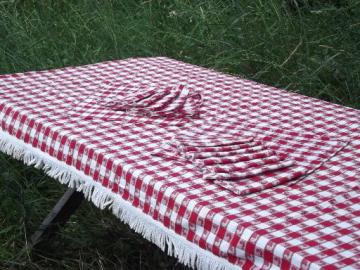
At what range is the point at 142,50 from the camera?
4996 millimetres

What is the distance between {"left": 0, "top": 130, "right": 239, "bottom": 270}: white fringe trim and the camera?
2.00m

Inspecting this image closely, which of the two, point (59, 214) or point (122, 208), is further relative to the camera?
point (59, 214)

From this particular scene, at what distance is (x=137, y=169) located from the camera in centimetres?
222

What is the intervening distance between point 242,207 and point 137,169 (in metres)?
0.39

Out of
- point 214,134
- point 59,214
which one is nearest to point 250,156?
point 214,134

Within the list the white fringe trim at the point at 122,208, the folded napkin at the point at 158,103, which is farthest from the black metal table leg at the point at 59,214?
the folded napkin at the point at 158,103

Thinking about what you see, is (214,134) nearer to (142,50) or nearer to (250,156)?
Answer: (250,156)

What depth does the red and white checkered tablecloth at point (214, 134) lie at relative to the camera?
6.11ft

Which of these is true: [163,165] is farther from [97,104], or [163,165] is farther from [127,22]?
[127,22]

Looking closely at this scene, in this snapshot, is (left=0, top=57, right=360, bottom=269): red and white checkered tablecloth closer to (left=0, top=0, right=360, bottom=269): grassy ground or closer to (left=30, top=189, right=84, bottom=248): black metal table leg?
(left=30, top=189, right=84, bottom=248): black metal table leg

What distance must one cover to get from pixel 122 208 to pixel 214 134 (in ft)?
1.53

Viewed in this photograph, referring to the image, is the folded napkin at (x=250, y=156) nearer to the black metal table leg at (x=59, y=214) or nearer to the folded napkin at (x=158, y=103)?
the folded napkin at (x=158, y=103)

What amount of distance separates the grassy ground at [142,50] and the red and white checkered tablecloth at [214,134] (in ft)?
2.25

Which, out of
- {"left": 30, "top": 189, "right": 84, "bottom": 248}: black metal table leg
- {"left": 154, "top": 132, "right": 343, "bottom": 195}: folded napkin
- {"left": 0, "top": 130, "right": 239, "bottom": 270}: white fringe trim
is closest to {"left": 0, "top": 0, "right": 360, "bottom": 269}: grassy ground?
{"left": 30, "top": 189, "right": 84, "bottom": 248}: black metal table leg
